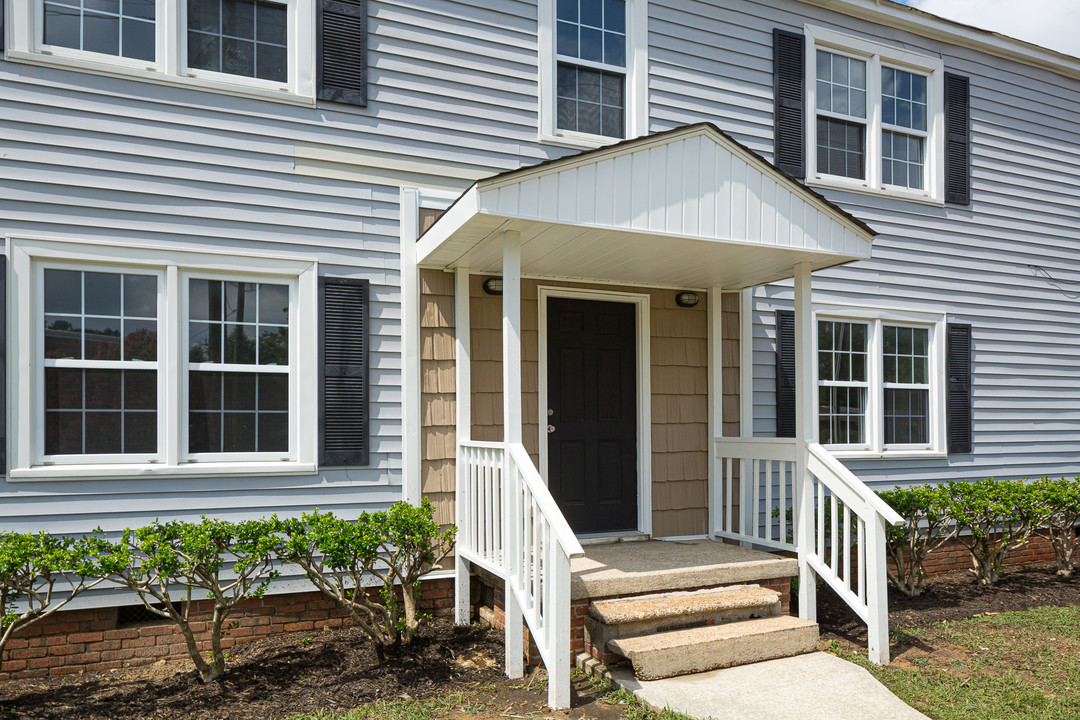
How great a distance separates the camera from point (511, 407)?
14.6 feet

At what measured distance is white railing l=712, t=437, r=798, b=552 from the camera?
5.62m

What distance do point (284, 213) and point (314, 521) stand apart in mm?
2013

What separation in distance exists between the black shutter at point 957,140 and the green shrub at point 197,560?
268 inches

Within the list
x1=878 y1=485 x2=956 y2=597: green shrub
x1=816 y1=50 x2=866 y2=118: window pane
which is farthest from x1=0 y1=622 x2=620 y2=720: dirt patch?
x1=816 y1=50 x2=866 y2=118: window pane

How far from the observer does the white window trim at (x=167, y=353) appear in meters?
4.41

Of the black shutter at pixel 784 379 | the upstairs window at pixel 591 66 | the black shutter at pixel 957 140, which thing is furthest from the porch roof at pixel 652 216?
the black shutter at pixel 957 140

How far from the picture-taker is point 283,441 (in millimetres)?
5051

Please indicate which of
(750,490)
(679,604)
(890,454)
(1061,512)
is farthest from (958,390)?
(679,604)

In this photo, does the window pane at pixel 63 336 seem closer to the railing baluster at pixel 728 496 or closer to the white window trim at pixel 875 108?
the railing baluster at pixel 728 496

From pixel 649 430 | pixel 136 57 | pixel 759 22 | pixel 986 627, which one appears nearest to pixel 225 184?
pixel 136 57

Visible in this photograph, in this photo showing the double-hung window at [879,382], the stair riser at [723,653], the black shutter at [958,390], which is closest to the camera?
the stair riser at [723,653]

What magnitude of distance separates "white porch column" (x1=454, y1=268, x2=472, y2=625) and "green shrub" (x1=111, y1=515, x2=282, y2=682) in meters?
1.23

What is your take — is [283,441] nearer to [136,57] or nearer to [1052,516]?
[136,57]

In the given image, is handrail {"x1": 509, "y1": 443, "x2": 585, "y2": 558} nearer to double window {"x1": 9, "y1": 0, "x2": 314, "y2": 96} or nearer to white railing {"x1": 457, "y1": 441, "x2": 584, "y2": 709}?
white railing {"x1": 457, "y1": 441, "x2": 584, "y2": 709}
